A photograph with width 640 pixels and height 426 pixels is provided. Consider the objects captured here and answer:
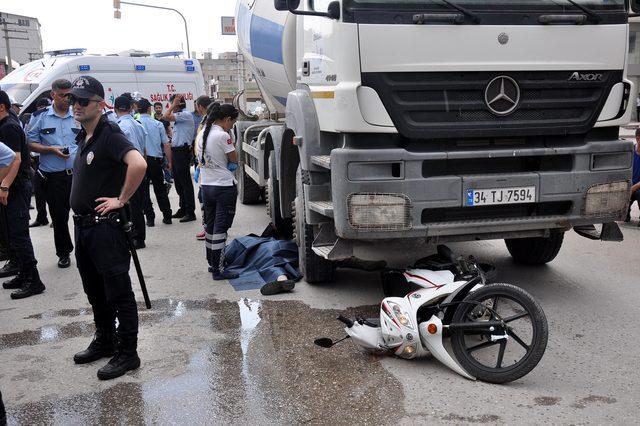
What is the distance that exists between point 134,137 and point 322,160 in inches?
136

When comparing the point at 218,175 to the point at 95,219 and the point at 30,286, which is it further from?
the point at 95,219

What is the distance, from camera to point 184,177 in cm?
976

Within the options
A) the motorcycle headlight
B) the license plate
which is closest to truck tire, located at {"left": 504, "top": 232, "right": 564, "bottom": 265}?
the license plate

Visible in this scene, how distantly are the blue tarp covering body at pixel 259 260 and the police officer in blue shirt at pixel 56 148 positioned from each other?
1.78m

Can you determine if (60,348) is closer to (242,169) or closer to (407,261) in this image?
(407,261)

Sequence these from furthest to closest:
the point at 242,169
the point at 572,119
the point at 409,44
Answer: the point at 242,169 → the point at 572,119 → the point at 409,44

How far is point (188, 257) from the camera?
751cm

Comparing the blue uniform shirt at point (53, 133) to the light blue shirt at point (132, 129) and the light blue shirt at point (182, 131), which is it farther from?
the light blue shirt at point (182, 131)

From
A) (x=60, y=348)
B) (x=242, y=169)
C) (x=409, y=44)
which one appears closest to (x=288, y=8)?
(x=409, y=44)

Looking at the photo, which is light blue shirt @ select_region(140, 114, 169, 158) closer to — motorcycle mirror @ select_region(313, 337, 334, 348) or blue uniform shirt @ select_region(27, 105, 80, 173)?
blue uniform shirt @ select_region(27, 105, 80, 173)

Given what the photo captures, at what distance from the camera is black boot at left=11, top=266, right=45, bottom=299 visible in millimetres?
6074

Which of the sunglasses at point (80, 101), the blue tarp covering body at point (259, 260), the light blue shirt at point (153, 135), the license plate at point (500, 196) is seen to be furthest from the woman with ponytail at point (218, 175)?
the light blue shirt at point (153, 135)

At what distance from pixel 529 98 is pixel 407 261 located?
7.93 ft

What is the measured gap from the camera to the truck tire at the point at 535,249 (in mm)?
6309
